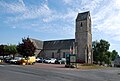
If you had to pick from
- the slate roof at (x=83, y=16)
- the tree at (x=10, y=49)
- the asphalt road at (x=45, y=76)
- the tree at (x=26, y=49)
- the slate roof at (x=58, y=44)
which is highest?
the slate roof at (x=83, y=16)

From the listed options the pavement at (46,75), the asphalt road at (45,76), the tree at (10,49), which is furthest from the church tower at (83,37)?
the asphalt road at (45,76)

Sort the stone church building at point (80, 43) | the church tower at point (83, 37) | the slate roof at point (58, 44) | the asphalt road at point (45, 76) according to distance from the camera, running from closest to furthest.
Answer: the asphalt road at point (45, 76), the church tower at point (83, 37), the stone church building at point (80, 43), the slate roof at point (58, 44)

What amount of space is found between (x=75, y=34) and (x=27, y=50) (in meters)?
24.5

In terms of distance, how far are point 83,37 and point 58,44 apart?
1229 cm

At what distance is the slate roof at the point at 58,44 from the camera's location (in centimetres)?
7874

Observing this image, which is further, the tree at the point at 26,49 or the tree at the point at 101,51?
the tree at the point at 101,51

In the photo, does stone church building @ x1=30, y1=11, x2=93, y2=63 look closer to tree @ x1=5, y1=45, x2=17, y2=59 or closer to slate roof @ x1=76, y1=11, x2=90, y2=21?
slate roof @ x1=76, y1=11, x2=90, y2=21

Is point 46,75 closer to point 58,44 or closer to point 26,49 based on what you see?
point 26,49

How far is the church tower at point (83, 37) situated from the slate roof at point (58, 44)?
3930 millimetres

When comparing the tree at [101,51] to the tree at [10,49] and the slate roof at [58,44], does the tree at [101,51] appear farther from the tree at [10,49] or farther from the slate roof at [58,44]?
the tree at [10,49]

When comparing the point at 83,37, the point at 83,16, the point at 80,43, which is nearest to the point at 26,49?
the point at 80,43

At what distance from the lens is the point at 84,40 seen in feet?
240

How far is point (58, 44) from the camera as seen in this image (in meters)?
82.4

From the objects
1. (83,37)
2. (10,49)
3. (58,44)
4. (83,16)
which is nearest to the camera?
(83,37)
